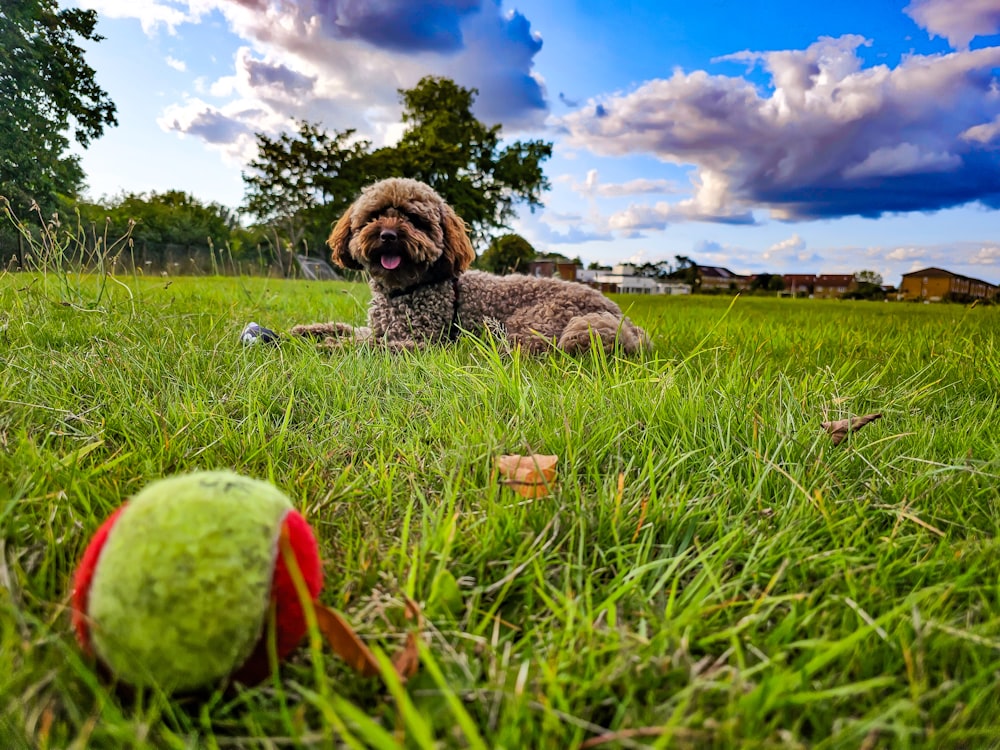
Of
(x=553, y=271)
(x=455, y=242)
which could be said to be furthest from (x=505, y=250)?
(x=455, y=242)

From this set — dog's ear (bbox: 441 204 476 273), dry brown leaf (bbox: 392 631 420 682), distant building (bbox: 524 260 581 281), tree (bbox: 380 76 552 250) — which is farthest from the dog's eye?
tree (bbox: 380 76 552 250)

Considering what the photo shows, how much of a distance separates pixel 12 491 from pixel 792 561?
2094 millimetres

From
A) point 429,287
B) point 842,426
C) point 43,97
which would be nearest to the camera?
point 842,426

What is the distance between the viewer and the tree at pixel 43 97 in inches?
639

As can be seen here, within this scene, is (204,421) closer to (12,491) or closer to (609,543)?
(12,491)

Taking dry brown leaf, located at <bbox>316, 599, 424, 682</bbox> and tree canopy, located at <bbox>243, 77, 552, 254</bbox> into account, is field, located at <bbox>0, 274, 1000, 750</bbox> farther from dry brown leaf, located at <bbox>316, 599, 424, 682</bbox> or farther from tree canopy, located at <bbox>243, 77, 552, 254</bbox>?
tree canopy, located at <bbox>243, 77, 552, 254</bbox>

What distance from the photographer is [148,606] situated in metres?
0.95

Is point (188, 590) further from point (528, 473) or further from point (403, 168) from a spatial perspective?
point (403, 168)

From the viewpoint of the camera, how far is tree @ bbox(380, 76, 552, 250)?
3356 centimetres

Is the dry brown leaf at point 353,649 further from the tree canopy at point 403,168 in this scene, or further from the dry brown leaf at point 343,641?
the tree canopy at point 403,168

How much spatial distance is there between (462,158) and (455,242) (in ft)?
105

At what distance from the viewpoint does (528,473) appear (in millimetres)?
1785

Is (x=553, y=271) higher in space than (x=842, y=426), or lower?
higher

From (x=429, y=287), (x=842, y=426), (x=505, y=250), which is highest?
(x=505, y=250)
